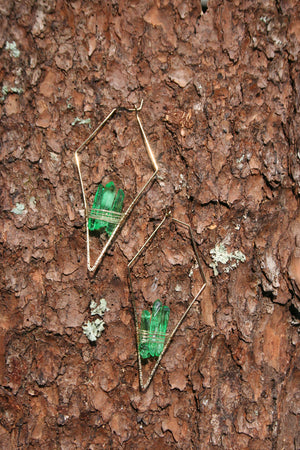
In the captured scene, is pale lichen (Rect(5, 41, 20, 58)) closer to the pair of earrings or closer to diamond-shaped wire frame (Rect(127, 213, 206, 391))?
the pair of earrings

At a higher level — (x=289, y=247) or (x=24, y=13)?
(x=24, y=13)

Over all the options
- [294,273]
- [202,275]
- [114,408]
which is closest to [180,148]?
[202,275]

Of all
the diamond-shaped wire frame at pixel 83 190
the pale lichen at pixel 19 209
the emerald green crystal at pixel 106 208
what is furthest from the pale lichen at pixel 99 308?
the pale lichen at pixel 19 209

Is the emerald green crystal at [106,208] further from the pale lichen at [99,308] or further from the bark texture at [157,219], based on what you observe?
the pale lichen at [99,308]

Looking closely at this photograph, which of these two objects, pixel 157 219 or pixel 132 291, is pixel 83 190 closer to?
pixel 157 219

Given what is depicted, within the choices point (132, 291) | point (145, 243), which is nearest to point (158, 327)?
point (132, 291)

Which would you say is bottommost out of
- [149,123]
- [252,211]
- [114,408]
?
[114,408]

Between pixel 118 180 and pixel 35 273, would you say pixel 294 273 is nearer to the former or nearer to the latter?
pixel 118 180
